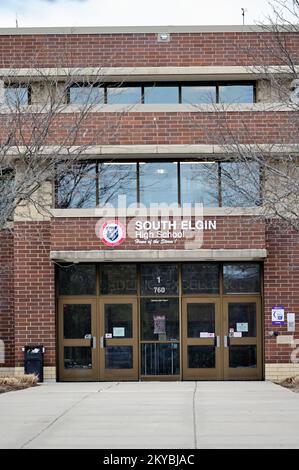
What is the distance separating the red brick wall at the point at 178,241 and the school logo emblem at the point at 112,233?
13 centimetres

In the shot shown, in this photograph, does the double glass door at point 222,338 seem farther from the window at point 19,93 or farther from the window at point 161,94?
the window at point 19,93

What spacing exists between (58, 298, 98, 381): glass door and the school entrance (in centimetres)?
3

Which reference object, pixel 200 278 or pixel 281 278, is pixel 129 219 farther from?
pixel 281 278

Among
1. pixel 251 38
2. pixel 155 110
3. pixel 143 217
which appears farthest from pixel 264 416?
pixel 251 38

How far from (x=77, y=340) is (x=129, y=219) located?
3689mm

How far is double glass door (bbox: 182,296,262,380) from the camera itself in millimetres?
23203

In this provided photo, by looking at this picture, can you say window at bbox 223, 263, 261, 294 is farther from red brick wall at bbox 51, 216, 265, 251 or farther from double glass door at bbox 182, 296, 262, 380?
red brick wall at bbox 51, 216, 265, 251

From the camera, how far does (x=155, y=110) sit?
74.7ft

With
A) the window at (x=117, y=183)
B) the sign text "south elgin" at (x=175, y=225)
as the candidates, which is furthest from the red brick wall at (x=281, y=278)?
the window at (x=117, y=183)

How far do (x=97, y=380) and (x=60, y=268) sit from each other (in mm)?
3239

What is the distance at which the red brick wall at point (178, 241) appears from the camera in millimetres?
22453

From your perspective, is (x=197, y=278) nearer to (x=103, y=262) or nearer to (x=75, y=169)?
(x=103, y=262)

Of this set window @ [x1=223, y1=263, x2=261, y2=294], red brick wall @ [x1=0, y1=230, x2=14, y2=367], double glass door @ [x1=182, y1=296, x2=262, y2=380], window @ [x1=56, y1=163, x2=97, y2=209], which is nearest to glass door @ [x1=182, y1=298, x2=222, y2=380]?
double glass door @ [x1=182, y1=296, x2=262, y2=380]

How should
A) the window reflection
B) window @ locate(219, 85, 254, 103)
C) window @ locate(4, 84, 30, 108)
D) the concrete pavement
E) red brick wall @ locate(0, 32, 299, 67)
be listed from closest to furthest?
the concrete pavement < the window reflection < window @ locate(4, 84, 30, 108) < red brick wall @ locate(0, 32, 299, 67) < window @ locate(219, 85, 254, 103)
